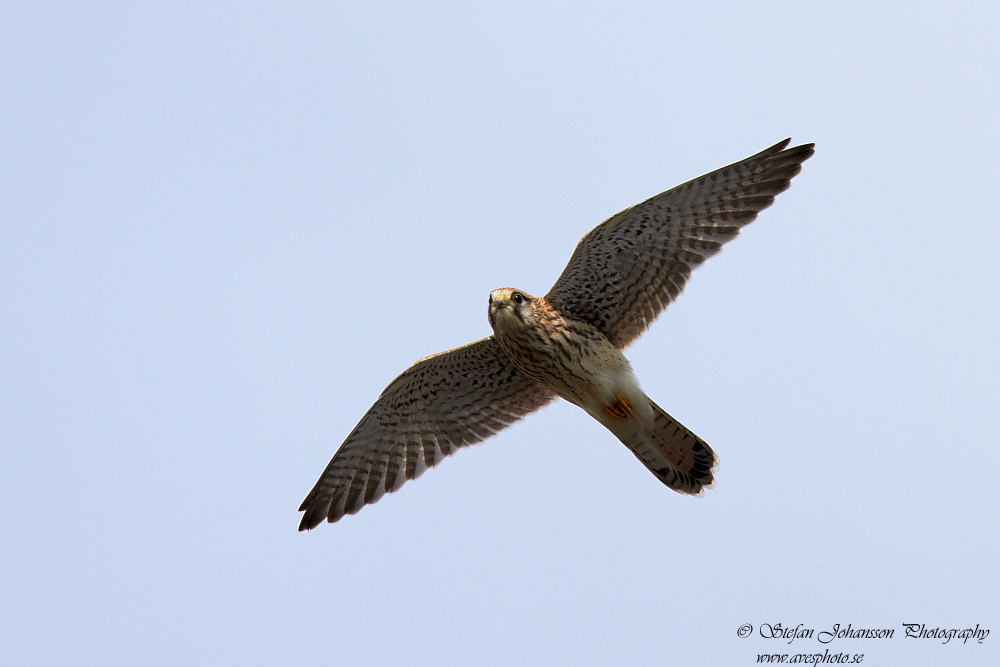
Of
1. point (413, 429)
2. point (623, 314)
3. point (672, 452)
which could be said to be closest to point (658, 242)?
point (623, 314)

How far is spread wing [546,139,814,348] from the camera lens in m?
8.20

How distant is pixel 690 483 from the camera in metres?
8.40

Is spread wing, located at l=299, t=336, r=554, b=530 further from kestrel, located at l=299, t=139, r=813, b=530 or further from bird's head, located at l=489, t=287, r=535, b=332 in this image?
bird's head, located at l=489, t=287, r=535, b=332

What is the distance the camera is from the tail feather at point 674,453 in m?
8.25

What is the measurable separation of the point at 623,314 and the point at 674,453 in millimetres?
1354

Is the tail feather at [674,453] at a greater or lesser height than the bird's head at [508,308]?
lesser

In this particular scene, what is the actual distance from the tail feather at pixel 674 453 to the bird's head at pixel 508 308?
1376 millimetres

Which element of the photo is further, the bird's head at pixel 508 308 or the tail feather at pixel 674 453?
the tail feather at pixel 674 453

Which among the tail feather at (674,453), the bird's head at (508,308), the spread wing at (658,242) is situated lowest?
the tail feather at (674,453)

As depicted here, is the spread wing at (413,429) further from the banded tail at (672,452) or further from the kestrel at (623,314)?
the banded tail at (672,452)

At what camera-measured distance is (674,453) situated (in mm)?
8383

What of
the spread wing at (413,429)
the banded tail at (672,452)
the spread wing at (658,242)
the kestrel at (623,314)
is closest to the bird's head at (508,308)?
the kestrel at (623,314)

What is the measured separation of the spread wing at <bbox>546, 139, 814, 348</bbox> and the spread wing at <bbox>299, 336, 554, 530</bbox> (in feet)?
3.51

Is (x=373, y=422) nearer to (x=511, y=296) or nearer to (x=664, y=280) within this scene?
(x=511, y=296)
